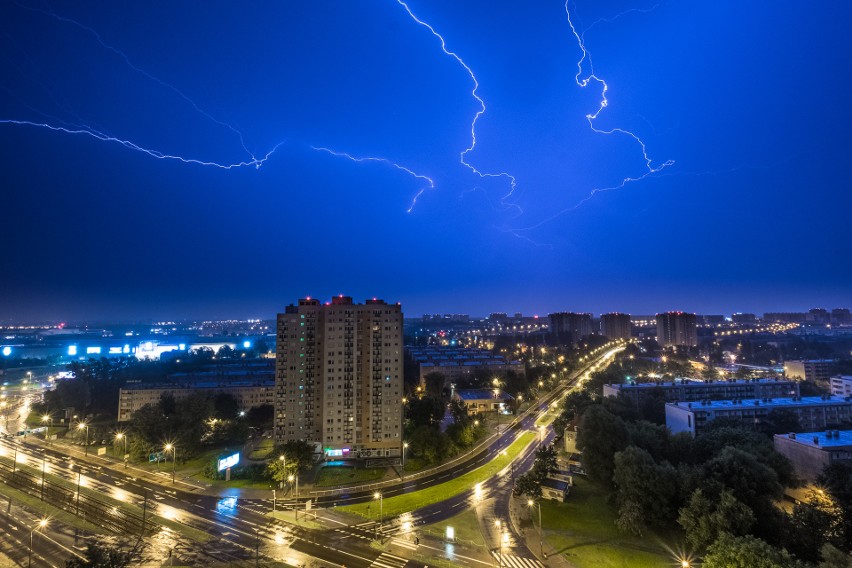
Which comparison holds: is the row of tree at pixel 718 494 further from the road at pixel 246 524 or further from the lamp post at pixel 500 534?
the road at pixel 246 524

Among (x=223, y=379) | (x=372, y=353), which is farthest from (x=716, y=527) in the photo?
(x=223, y=379)

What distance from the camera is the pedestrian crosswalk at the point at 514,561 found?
1030 inches

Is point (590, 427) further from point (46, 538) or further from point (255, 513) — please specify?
point (46, 538)

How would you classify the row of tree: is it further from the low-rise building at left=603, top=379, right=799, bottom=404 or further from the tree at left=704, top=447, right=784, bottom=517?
the low-rise building at left=603, top=379, right=799, bottom=404

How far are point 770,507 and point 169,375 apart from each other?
104680 mm

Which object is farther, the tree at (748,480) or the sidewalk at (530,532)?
the tree at (748,480)

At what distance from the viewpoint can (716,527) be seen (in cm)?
2511

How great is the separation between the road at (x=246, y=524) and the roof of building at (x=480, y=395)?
27919 mm

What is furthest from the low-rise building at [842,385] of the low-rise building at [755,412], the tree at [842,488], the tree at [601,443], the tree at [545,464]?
the tree at [545,464]

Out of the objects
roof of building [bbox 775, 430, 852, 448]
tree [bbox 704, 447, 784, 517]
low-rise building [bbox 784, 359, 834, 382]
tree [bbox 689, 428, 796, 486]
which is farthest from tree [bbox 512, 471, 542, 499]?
low-rise building [bbox 784, 359, 834, 382]

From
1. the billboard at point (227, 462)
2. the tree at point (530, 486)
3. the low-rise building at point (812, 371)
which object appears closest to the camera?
the tree at point (530, 486)

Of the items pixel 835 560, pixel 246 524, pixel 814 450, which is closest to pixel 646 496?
pixel 835 560

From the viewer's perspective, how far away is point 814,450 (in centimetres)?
3806

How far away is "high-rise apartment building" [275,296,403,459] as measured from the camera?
163ft
